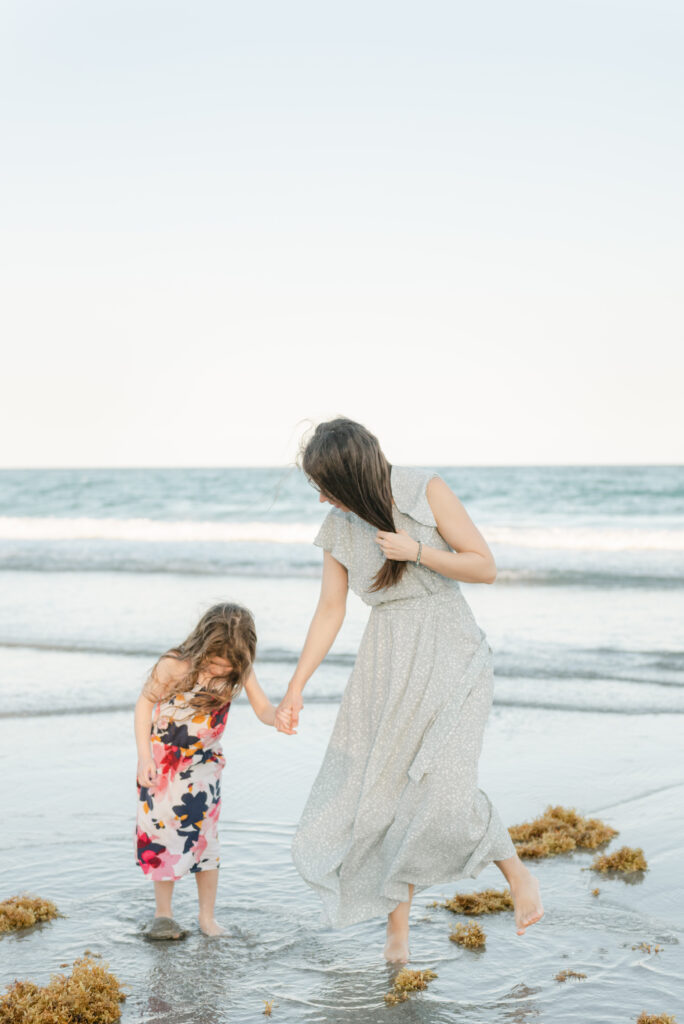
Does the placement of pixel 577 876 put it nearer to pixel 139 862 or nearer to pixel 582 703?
pixel 139 862

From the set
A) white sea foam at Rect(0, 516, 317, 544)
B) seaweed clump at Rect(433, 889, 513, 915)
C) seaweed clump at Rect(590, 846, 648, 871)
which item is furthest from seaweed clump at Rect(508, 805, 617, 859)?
white sea foam at Rect(0, 516, 317, 544)

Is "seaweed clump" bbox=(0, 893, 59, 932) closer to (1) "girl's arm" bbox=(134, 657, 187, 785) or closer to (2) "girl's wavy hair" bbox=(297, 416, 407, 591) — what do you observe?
(1) "girl's arm" bbox=(134, 657, 187, 785)

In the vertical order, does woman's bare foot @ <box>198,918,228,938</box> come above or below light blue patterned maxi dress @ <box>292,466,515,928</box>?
below

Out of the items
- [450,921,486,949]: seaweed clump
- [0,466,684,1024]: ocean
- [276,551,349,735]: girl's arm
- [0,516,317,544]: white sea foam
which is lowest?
[0,516,317,544]: white sea foam

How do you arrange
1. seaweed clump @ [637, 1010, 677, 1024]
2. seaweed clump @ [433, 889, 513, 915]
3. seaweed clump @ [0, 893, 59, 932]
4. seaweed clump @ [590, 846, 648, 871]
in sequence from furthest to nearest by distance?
seaweed clump @ [590, 846, 648, 871] < seaweed clump @ [433, 889, 513, 915] < seaweed clump @ [0, 893, 59, 932] < seaweed clump @ [637, 1010, 677, 1024]

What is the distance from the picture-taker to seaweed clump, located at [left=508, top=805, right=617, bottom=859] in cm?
448

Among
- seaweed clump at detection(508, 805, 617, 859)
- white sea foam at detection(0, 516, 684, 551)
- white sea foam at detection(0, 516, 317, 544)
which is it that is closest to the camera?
seaweed clump at detection(508, 805, 617, 859)

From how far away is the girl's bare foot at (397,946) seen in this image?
3.45m

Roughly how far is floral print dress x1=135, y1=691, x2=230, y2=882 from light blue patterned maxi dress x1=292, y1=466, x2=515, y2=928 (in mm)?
608

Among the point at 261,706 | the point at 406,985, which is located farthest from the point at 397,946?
the point at 261,706

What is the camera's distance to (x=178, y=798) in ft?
12.7

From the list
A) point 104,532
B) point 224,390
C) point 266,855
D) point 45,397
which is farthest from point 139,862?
point 45,397

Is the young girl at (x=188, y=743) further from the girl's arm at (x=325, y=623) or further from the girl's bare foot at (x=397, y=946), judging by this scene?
the girl's bare foot at (x=397, y=946)

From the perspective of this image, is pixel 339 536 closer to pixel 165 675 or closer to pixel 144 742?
pixel 165 675
